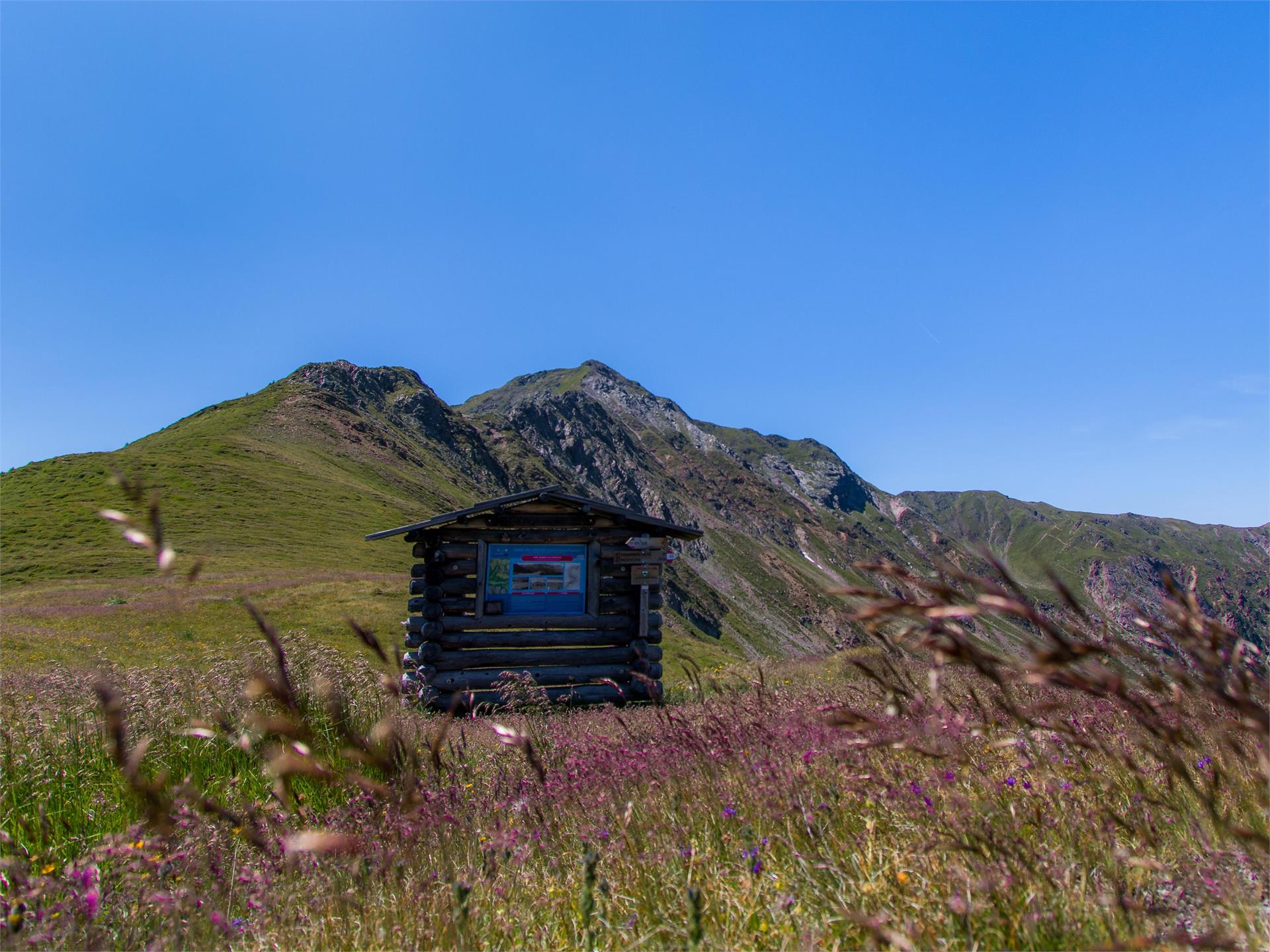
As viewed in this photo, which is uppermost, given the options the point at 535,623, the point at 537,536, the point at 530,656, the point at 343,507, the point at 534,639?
the point at 343,507

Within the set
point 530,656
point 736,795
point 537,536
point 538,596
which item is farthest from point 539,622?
point 736,795

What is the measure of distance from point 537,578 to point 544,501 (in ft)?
4.87

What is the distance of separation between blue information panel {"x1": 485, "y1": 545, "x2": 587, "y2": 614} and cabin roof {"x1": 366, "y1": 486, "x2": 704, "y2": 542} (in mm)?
855

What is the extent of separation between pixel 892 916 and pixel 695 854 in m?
0.82

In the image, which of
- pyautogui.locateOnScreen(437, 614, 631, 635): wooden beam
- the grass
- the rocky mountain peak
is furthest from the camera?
the rocky mountain peak

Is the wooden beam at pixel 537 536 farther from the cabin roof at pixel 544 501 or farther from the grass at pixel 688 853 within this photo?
the grass at pixel 688 853

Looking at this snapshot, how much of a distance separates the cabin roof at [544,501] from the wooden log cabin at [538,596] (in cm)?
4

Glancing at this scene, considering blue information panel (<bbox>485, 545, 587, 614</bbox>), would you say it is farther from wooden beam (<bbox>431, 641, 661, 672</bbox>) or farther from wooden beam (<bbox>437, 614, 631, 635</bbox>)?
wooden beam (<bbox>431, 641, 661, 672</bbox>)

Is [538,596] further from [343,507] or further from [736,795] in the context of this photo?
[343,507]

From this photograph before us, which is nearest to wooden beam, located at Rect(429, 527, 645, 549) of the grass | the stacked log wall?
the stacked log wall

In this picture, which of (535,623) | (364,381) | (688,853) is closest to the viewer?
(688,853)

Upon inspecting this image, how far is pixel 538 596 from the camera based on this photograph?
1474 cm

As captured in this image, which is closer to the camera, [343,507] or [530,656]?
[530,656]

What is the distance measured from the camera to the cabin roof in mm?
13789
